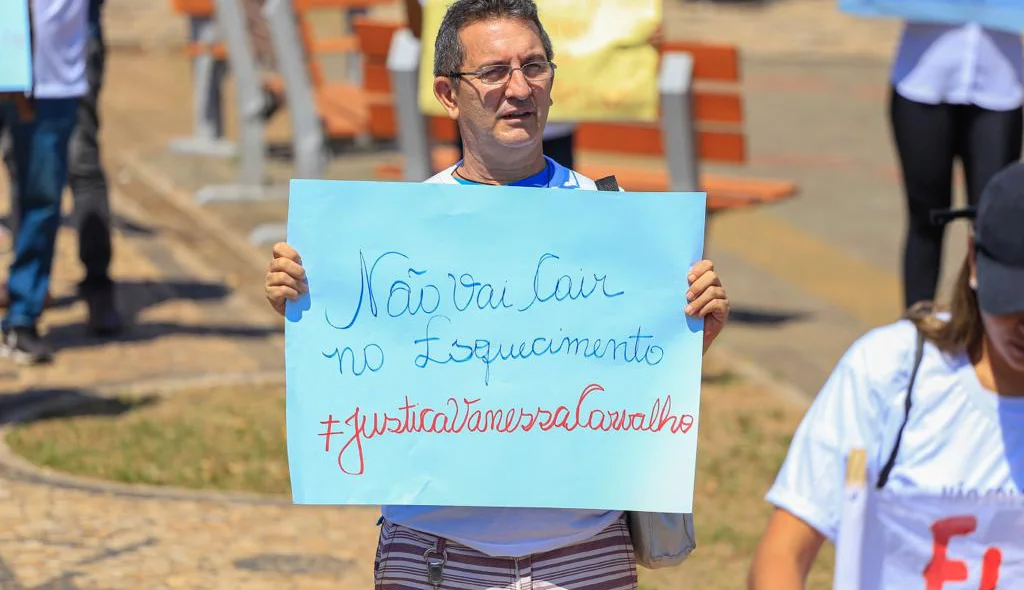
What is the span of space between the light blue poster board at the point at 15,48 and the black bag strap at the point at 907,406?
4204 millimetres

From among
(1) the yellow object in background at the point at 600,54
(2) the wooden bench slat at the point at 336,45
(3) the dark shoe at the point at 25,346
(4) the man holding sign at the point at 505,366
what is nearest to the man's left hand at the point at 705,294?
(4) the man holding sign at the point at 505,366

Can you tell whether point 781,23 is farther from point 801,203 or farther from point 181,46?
point 801,203

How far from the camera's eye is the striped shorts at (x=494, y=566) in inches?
114

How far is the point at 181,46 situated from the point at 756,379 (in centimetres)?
1194

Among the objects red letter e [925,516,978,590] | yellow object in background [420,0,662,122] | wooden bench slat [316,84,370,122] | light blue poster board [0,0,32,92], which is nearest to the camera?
red letter e [925,516,978,590]

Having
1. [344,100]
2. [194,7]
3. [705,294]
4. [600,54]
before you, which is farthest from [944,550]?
[194,7]

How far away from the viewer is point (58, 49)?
6.55 metres

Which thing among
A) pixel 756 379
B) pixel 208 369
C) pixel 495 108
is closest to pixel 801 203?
pixel 756 379

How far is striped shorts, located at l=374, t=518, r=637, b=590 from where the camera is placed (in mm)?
2908

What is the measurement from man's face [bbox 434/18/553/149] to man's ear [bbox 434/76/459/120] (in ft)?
0.17

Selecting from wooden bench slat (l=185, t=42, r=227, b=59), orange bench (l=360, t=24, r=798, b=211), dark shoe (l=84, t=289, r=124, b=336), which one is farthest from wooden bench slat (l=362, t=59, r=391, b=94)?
wooden bench slat (l=185, t=42, r=227, b=59)

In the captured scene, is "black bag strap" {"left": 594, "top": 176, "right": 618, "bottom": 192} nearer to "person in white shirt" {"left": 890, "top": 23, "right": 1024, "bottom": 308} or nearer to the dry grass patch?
the dry grass patch

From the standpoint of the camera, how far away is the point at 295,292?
9.49 feet

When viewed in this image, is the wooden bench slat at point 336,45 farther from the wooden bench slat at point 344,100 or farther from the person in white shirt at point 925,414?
the person in white shirt at point 925,414
